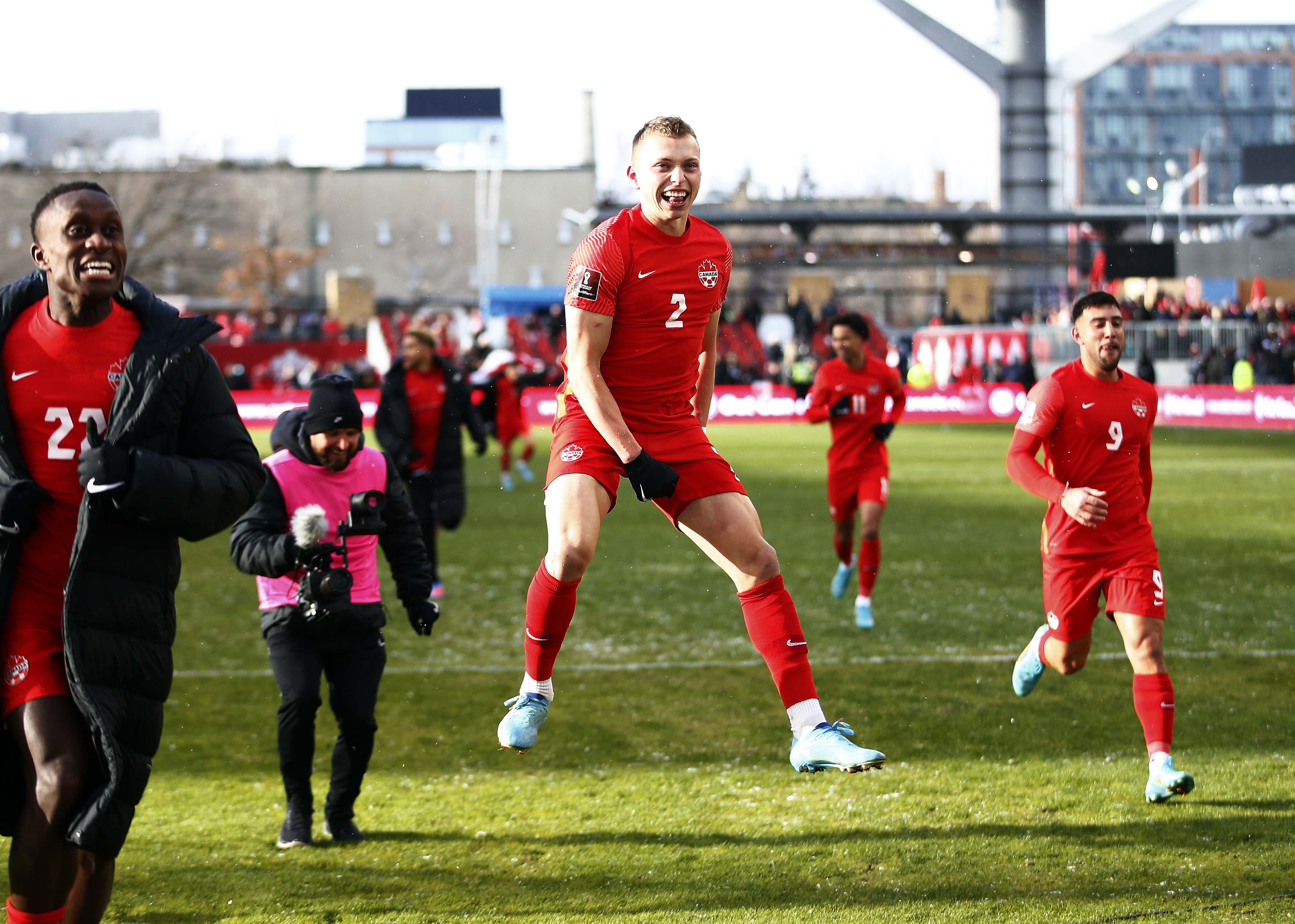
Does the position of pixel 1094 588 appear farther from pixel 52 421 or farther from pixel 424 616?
pixel 52 421

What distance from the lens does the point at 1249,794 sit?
6.04m

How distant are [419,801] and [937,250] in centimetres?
3964

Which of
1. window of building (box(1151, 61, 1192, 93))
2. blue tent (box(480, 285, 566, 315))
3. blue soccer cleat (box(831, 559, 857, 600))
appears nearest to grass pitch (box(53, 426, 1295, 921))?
blue soccer cleat (box(831, 559, 857, 600))

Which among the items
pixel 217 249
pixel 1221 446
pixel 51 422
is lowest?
pixel 1221 446

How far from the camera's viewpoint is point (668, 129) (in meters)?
4.63

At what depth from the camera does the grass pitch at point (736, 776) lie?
499 cm

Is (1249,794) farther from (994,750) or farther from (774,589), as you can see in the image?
(774,589)

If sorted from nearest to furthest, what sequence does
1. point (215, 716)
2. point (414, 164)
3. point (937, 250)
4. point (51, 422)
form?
point (51, 422) → point (215, 716) → point (937, 250) → point (414, 164)

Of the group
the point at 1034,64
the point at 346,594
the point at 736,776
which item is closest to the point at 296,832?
the point at 346,594

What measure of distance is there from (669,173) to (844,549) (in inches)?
281

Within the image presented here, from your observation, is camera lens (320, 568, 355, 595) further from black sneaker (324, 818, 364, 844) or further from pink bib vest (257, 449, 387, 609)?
black sneaker (324, 818, 364, 844)

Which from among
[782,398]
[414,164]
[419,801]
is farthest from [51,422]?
[414,164]

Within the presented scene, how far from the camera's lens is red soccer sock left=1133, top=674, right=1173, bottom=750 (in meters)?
5.88

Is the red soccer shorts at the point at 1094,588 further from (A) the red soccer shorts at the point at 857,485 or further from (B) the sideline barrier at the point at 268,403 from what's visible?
(B) the sideline barrier at the point at 268,403
